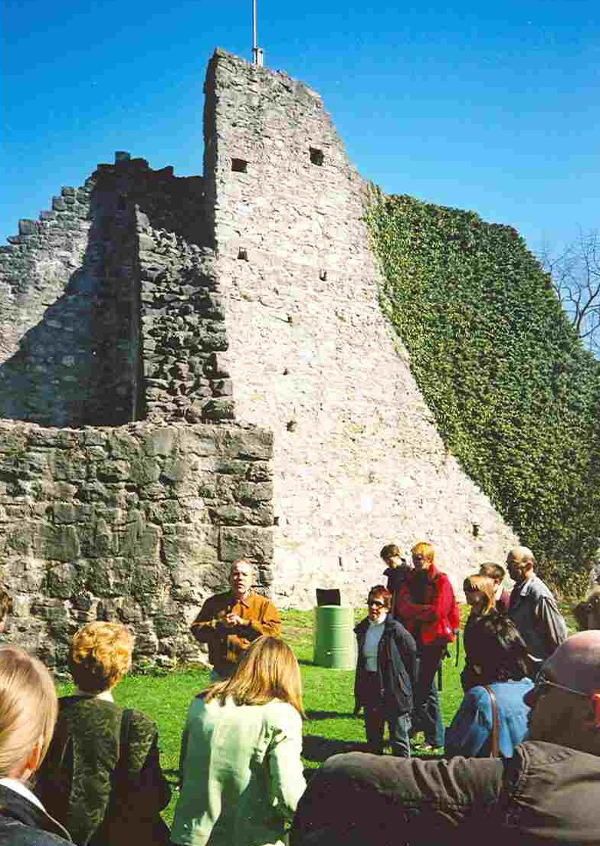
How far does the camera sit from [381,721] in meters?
6.11

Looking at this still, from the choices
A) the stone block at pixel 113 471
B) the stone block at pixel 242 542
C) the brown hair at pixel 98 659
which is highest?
the stone block at pixel 113 471

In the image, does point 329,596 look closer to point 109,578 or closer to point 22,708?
point 109,578

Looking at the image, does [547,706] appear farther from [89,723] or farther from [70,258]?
[70,258]

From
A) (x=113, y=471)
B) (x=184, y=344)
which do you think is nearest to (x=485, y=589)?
(x=113, y=471)

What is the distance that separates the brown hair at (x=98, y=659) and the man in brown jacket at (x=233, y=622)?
1875mm

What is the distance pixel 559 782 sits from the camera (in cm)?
187

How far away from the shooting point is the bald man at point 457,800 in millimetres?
1818

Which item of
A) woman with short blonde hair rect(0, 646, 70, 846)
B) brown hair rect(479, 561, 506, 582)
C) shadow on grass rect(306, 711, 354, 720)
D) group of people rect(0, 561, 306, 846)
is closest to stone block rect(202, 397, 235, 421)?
shadow on grass rect(306, 711, 354, 720)

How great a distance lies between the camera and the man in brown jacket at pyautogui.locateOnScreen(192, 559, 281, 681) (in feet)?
17.3

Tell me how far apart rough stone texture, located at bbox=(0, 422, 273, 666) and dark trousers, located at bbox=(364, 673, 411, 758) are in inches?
79.9

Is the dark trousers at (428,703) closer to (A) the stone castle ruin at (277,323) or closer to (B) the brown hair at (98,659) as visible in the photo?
(B) the brown hair at (98,659)

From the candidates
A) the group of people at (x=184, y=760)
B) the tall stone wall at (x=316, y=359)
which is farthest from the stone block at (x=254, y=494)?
the tall stone wall at (x=316, y=359)

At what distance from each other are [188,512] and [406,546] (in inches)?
396

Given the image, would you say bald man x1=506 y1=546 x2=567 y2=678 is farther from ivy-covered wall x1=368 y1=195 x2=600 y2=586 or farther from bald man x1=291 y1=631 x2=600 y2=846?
ivy-covered wall x1=368 y1=195 x2=600 y2=586
